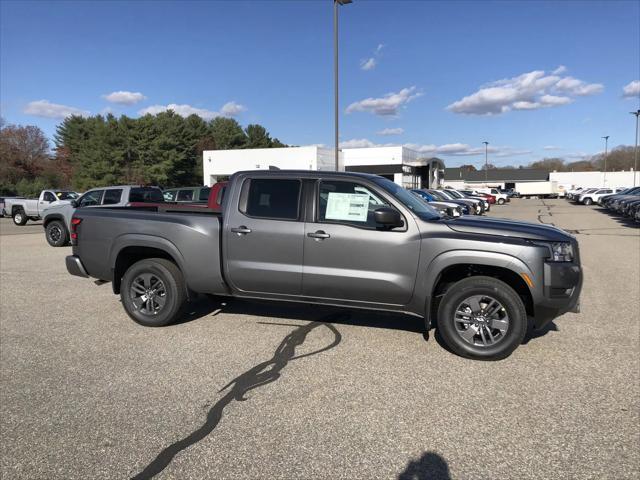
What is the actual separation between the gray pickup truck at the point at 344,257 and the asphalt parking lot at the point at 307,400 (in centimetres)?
45

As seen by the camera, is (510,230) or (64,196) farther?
(64,196)

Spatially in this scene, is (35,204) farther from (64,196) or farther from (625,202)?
(625,202)

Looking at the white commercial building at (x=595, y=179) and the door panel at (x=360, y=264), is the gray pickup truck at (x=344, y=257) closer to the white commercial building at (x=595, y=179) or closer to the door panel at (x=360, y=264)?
the door panel at (x=360, y=264)

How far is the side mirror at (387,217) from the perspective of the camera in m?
4.65

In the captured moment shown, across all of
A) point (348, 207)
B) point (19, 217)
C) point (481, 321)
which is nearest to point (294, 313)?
point (348, 207)

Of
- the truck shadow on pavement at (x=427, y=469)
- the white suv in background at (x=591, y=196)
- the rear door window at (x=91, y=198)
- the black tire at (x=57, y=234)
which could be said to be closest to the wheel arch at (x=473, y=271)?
the truck shadow on pavement at (x=427, y=469)

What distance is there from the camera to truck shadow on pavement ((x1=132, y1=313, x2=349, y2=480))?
303cm

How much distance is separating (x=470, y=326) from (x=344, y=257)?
4.77 ft

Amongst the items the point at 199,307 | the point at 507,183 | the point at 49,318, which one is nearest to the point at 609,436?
the point at 199,307

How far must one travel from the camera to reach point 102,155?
5403cm

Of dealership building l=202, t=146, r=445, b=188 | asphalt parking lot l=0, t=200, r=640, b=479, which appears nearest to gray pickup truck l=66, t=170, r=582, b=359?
asphalt parking lot l=0, t=200, r=640, b=479

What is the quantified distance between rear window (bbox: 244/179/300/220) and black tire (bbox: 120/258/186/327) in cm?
126

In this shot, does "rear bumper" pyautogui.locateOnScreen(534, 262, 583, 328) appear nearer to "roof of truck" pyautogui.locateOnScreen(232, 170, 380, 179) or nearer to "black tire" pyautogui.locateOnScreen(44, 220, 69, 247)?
"roof of truck" pyautogui.locateOnScreen(232, 170, 380, 179)

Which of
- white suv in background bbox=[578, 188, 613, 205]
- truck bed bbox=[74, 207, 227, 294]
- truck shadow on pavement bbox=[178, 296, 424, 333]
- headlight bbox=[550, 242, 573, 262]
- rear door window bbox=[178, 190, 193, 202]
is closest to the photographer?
headlight bbox=[550, 242, 573, 262]
